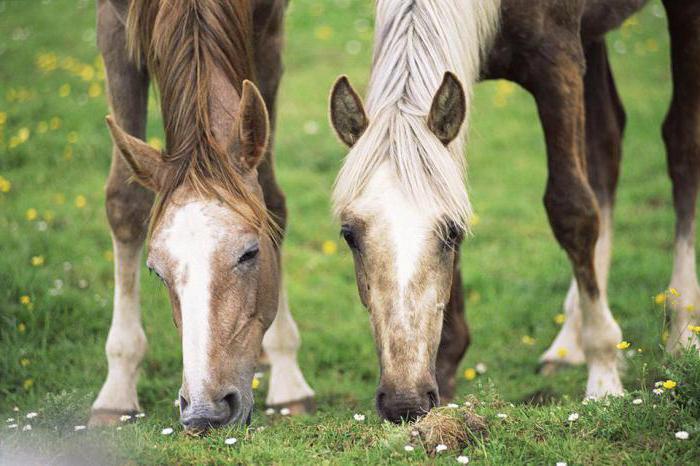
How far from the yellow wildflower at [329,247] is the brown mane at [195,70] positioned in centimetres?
328

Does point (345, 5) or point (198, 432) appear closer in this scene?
point (198, 432)

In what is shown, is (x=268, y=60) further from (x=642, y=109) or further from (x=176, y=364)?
(x=642, y=109)

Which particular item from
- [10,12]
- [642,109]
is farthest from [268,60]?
[10,12]

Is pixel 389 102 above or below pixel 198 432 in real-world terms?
above

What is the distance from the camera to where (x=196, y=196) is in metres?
4.00

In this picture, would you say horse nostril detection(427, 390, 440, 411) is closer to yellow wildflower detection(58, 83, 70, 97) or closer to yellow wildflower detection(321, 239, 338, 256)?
yellow wildflower detection(321, 239, 338, 256)

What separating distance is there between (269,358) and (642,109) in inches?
254

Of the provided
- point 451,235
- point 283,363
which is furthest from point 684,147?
point 283,363

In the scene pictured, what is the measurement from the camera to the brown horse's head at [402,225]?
3660 millimetres

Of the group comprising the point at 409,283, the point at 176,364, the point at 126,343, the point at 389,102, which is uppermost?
the point at 389,102

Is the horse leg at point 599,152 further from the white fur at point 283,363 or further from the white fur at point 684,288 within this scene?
the white fur at point 283,363

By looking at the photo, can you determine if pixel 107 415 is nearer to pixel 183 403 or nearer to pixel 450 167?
pixel 183 403

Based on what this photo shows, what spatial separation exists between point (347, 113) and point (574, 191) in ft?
4.92

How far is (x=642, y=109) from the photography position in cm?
1051
